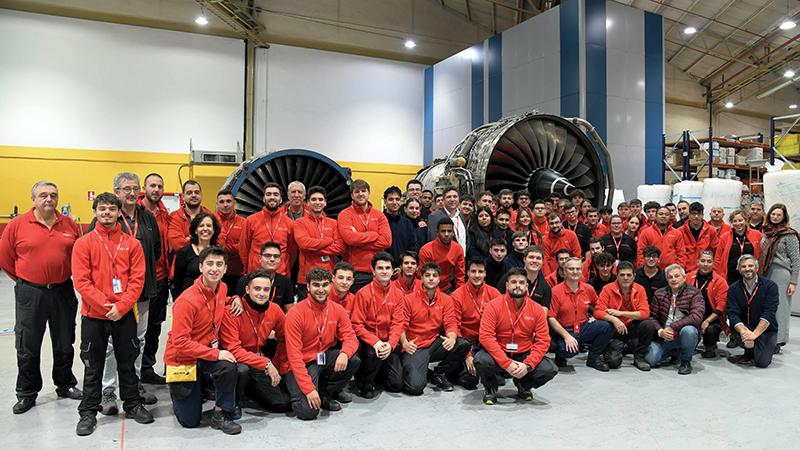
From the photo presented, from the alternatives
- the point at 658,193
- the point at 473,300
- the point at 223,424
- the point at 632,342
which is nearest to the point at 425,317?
the point at 473,300

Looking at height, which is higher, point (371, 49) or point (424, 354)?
point (371, 49)

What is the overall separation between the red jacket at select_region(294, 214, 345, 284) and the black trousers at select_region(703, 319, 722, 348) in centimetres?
351

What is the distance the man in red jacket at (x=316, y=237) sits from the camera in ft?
14.4

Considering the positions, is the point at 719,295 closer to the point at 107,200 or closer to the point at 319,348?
the point at 319,348

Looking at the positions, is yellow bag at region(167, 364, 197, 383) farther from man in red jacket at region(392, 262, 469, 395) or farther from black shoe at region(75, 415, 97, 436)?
man in red jacket at region(392, 262, 469, 395)

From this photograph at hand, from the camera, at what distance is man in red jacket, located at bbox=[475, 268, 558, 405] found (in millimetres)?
3600

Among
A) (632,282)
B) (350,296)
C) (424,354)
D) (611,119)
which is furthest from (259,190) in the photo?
(611,119)

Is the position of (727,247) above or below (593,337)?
above

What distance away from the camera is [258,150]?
14422 mm

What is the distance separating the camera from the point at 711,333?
4836mm

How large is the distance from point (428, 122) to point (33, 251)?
13738 millimetres

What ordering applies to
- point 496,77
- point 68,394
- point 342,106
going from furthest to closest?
point 342,106
point 496,77
point 68,394

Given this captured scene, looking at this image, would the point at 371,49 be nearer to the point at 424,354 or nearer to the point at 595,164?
the point at 595,164

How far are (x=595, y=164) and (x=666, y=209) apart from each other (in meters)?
1.70
